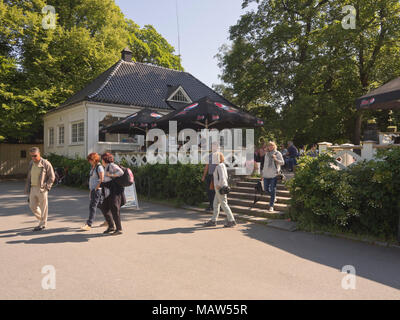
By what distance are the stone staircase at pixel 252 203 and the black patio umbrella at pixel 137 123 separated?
4.88 m

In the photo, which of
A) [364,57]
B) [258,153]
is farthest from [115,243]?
[364,57]

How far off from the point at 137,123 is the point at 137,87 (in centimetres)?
924

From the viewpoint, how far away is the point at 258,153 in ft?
51.8

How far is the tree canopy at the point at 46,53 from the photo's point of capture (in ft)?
77.5

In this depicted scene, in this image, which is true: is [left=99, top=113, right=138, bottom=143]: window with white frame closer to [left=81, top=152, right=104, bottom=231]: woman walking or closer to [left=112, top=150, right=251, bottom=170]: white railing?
[left=112, top=150, right=251, bottom=170]: white railing

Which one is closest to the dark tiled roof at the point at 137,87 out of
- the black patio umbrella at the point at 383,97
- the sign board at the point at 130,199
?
the sign board at the point at 130,199

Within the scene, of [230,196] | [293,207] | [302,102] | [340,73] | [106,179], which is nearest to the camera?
[106,179]

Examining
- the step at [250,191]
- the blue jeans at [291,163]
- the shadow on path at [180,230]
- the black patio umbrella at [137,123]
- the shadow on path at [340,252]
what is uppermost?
the black patio umbrella at [137,123]

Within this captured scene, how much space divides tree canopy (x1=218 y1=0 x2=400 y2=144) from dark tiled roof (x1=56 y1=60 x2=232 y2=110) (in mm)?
3715

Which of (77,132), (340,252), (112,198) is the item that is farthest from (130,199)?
(77,132)

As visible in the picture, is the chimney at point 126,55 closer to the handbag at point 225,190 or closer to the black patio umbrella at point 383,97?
the handbag at point 225,190

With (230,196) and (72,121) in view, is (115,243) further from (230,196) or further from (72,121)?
(72,121)

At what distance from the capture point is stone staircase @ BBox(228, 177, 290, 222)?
922cm
